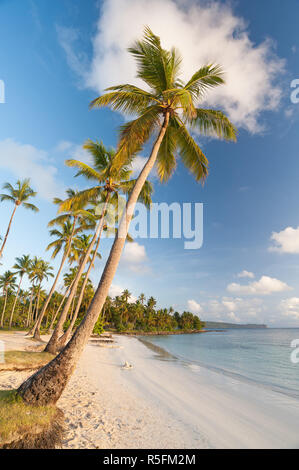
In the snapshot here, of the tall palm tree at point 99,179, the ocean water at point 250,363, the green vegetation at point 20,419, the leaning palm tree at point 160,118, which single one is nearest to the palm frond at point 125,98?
the leaning palm tree at point 160,118

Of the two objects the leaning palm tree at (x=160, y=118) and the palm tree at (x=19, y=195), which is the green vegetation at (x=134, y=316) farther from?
the leaning palm tree at (x=160, y=118)

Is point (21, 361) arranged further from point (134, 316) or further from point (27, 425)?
point (134, 316)

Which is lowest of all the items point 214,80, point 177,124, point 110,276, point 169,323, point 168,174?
point 169,323

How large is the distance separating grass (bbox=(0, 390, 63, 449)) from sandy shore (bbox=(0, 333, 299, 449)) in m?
0.31

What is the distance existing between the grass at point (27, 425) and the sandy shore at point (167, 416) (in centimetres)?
31

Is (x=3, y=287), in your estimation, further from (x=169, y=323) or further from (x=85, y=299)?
(x=169, y=323)

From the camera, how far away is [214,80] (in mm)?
7906

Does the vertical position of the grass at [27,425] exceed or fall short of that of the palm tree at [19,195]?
it falls short

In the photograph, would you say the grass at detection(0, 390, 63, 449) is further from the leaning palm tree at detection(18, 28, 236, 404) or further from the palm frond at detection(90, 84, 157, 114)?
the palm frond at detection(90, 84, 157, 114)

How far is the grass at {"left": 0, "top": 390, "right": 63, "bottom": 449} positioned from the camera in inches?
142

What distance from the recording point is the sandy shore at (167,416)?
4348 mm

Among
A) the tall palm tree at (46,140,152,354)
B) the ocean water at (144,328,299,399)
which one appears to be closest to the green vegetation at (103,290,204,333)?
the ocean water at (144,328,299,399)
